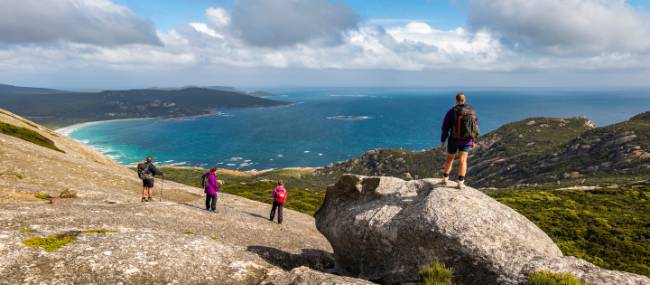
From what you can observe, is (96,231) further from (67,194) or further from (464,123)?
(464,123)

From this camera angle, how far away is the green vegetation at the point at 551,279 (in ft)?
36.3

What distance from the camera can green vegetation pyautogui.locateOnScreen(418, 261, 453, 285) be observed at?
12425 millimetres

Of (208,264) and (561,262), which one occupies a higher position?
(561,262)

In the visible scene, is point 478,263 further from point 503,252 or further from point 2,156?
point 2,156

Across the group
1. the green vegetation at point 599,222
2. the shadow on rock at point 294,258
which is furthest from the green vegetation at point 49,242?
the green vegetation at point 599,222

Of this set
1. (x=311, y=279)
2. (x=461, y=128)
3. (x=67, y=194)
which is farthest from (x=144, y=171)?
(x=461, y=128)

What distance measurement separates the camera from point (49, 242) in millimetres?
14164

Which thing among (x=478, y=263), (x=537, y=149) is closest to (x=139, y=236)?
(x=478, y=263)

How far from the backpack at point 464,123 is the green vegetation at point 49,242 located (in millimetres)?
17844

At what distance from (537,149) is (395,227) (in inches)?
8356

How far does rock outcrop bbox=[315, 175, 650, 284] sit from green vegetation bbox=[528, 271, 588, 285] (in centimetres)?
55

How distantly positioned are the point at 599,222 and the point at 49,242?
191 ft

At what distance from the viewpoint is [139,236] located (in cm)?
1620

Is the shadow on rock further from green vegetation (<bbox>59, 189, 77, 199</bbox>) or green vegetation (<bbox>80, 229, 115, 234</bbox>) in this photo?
green vegetation (<bbox>59, 189, 77, 199</bbox>)
